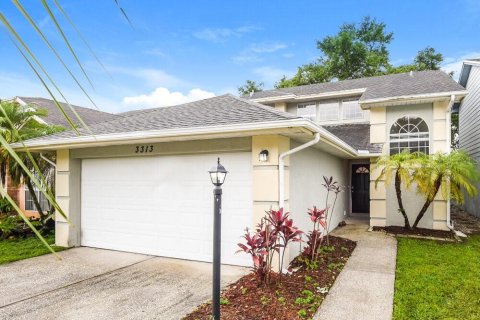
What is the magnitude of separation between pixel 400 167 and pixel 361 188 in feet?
15.8

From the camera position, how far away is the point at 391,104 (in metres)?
10.7

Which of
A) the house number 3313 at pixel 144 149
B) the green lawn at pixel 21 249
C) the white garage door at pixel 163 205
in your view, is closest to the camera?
the white garage door at pixel 163 205

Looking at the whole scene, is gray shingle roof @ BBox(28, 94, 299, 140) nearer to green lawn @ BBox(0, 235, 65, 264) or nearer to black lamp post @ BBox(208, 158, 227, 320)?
black lamp post @ BBox(208, 158, 227, 320)

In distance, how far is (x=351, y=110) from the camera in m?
13.4

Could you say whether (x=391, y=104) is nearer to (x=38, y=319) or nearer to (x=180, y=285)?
(x=180, y=285)

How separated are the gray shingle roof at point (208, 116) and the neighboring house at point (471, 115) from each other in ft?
35.6

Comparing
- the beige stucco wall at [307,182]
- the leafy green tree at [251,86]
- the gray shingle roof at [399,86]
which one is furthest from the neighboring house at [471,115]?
the leafy green tree at [251,86]

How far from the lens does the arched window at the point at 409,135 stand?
10.6 m

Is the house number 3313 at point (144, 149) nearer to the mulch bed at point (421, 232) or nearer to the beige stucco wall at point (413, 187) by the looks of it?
the beige stucco wall at point (413, 187)

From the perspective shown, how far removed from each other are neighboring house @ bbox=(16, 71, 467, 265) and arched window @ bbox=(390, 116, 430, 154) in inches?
1.2

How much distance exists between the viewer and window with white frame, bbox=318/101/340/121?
1362 centimetres

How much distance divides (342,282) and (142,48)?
5334mm

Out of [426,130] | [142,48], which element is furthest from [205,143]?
[426,130]

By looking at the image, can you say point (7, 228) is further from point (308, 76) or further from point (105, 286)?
point (308, 76)
